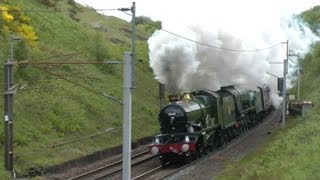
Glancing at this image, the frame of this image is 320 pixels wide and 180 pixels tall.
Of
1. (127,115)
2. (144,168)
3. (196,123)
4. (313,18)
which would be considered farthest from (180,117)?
(313,18)

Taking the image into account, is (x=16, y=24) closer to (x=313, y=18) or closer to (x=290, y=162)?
(x=290, y=162)

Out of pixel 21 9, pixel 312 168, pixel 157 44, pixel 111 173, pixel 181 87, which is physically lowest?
pixel 111 173

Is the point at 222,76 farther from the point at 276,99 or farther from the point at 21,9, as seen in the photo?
the point at 276,99

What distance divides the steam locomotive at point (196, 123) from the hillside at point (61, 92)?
3959 millimetres

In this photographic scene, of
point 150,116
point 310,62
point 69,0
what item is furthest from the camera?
point 310,62

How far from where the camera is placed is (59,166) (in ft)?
80.2

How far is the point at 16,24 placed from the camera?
121ft

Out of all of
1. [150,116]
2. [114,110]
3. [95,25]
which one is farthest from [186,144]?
[95,25]

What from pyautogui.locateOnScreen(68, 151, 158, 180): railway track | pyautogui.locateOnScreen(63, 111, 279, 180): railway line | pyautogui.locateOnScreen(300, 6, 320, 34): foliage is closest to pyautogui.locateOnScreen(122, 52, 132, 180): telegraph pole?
pyautogui.locateOnScreen(63, 111, 279, 180): railway line

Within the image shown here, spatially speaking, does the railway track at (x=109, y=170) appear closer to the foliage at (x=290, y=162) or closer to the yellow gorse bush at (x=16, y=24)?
the foliage at (x=290, y=162)

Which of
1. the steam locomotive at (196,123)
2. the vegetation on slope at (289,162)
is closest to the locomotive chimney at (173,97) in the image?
the steam locomotive at (196,123)

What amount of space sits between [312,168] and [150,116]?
25.1 meters

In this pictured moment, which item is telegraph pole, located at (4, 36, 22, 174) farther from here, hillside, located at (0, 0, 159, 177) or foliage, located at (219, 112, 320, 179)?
foliage, located at (219, 112, 320, 179)

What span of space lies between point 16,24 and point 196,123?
16991 mm
